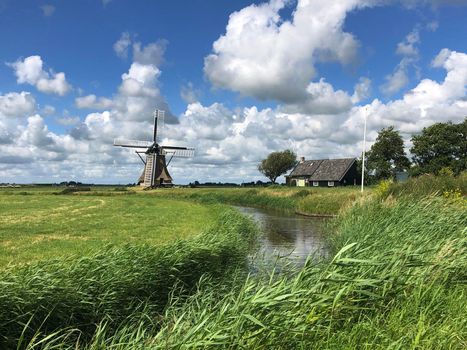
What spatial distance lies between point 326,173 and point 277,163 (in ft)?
75.8

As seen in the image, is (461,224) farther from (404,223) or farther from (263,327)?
(263,327)

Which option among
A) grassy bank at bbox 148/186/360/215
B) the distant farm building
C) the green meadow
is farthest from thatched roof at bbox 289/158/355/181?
the green meadow

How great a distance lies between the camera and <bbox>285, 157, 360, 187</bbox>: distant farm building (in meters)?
66.8

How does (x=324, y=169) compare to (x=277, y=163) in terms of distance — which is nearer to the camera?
(x=324, y=169)

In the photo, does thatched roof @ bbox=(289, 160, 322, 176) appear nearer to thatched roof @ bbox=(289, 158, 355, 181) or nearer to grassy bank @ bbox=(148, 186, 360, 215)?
thatched roof @ bbox=(289, 158, 355, 181)

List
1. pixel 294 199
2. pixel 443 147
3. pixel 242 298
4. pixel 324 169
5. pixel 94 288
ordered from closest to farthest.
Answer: pixel 242 298 → pixel 94 288 → pixel 294 199 → pixel 443 147 → pixel 324 169

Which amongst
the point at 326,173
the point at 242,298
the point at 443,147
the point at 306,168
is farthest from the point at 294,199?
the point at 306,168

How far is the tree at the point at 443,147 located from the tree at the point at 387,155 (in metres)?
5.76

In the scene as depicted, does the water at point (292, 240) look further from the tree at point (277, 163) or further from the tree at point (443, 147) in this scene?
the tree at point (277, 163)

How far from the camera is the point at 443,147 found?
5125cm

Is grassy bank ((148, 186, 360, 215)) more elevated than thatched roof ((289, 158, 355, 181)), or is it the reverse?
thatched roof ((289, 158, 355, 181))

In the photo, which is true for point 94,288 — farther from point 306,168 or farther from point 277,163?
point 277,163

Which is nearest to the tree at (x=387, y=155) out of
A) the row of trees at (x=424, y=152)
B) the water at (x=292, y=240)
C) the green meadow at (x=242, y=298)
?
the row of trees at (x=424, y=152)

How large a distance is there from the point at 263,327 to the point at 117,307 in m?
3.63
